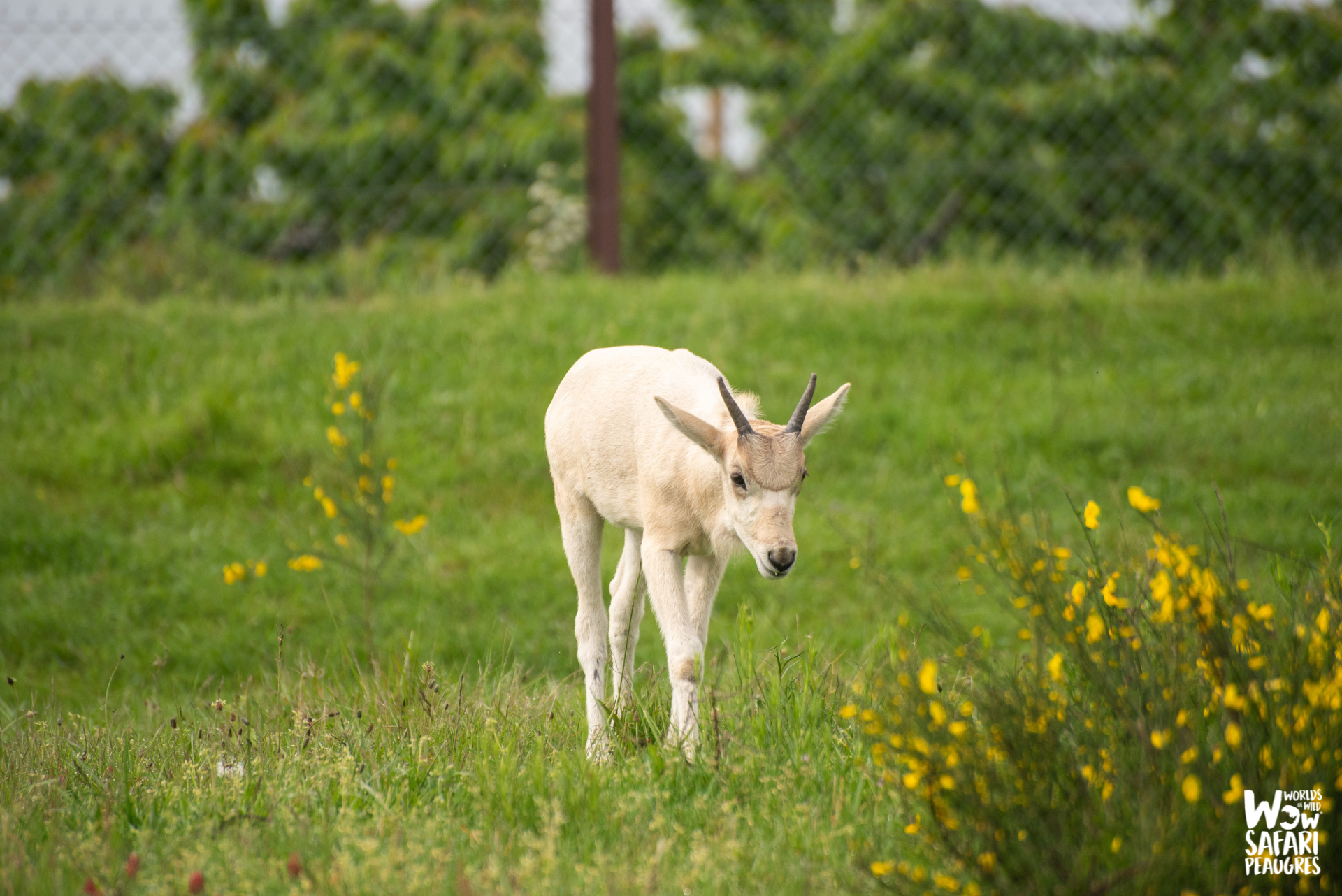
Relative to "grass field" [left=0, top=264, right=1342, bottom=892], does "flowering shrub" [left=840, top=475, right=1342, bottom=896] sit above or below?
above

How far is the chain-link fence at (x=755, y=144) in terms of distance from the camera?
11.1m

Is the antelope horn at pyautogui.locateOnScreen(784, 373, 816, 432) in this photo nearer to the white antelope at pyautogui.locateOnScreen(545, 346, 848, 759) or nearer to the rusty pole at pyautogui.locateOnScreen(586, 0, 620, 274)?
the white antelope at pyautogui.locateOnScreen(545, 346, 848, 759)

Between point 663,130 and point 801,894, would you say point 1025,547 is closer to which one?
point 801,894

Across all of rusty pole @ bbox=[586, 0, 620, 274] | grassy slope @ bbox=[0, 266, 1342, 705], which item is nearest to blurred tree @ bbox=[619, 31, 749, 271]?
rusty pole @ bbox=[586, 0, 620, 274]

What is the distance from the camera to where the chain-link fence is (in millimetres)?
11086

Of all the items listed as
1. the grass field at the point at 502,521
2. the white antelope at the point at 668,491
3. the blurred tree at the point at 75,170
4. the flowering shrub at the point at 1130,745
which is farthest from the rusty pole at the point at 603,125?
the flowering shrub at the point at 1130,745

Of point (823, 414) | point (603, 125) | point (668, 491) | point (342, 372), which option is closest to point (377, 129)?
point (603, 125)

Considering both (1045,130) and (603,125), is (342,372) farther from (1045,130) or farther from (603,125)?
(1045,130)

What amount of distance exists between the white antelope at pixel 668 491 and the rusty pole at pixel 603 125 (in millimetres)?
5309

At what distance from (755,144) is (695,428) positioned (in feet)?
30.1

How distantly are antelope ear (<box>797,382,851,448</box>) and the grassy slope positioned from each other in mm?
1847

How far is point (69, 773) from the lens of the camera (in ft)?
12.2

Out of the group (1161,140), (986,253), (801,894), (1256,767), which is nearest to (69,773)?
(801,894)

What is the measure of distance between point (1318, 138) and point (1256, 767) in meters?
10.5
